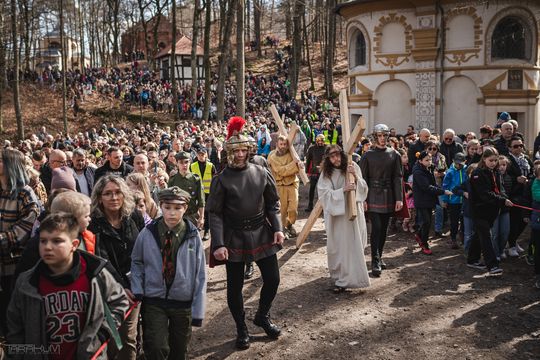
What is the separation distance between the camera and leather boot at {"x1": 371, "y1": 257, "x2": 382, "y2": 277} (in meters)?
7.74

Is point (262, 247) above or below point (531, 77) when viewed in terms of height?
below

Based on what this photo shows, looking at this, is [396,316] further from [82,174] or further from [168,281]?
[82,174]

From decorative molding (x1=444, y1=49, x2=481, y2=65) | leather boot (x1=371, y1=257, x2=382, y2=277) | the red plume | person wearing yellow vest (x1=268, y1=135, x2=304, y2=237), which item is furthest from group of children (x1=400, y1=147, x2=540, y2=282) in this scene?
decorative molding (x1=444, y1=49, x2=481, y2=65)

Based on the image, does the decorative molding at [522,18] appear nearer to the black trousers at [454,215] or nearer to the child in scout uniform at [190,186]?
the black trousers at [454,215]

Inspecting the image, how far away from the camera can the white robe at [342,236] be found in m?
6.90

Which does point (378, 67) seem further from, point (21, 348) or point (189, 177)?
point (21, 348)

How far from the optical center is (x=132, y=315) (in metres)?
4.36

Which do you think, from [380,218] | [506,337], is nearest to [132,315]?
[506,337]

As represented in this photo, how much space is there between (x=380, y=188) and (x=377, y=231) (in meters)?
0.64

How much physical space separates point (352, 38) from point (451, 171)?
16.0 m

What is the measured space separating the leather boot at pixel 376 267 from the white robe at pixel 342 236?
0.82 meters

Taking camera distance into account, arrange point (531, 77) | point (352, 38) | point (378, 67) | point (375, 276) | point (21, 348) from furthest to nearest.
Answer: point (352, 38) → point (378, 67) → point (531, 77) → point (375, 276) → point (21, 348)

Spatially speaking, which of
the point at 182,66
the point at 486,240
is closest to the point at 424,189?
the point at 486,240

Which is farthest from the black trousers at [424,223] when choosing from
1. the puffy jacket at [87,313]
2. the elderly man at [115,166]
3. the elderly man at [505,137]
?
the puffy jacket at [87,313]
